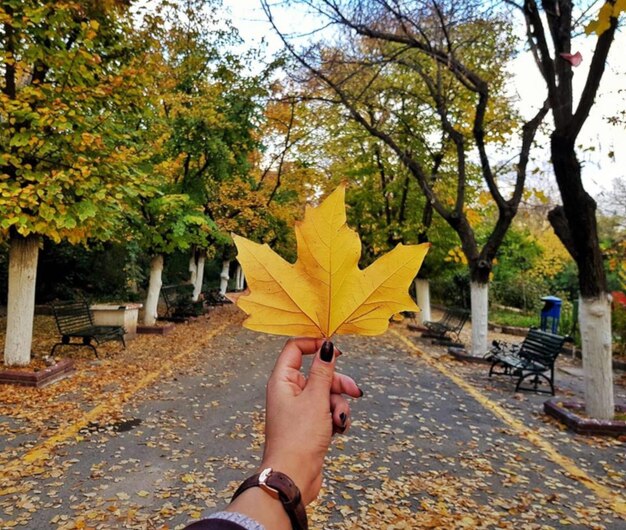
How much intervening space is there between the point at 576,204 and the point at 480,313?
5.41 metres

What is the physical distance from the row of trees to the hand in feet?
9.75

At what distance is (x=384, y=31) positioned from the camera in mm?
8727

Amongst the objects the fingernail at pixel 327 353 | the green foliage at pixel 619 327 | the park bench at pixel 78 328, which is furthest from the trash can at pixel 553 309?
the fingernail at pixel 327 353

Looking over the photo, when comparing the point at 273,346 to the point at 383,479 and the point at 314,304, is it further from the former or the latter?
the point at 314,304

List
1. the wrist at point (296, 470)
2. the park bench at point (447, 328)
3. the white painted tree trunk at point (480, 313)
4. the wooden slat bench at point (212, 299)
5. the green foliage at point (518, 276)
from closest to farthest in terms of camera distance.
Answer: the wrist at point (296, 470), the white painted tree trunk at point (480, 313), the park bench at point (447, 328), the wooden slat bench at point (212, 299), the green foliage at point (518, 276)

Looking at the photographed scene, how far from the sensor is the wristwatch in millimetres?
1005

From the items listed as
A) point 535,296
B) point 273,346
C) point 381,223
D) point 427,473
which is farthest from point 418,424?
point 535,296

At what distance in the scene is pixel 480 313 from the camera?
436 inches

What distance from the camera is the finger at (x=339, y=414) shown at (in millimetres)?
1229

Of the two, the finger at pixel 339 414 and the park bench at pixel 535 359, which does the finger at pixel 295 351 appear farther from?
the park bench at pixel 535 359

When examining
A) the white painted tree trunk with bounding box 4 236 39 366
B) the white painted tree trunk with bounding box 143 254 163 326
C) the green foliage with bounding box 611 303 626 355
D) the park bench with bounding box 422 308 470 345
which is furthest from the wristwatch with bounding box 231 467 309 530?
the park bench with bounding box 422 308 470 345

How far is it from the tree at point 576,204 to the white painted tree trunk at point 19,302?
8.10 m

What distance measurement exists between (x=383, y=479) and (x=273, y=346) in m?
8.37

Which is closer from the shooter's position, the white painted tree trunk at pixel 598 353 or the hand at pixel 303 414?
the hand at pixel 303 414
